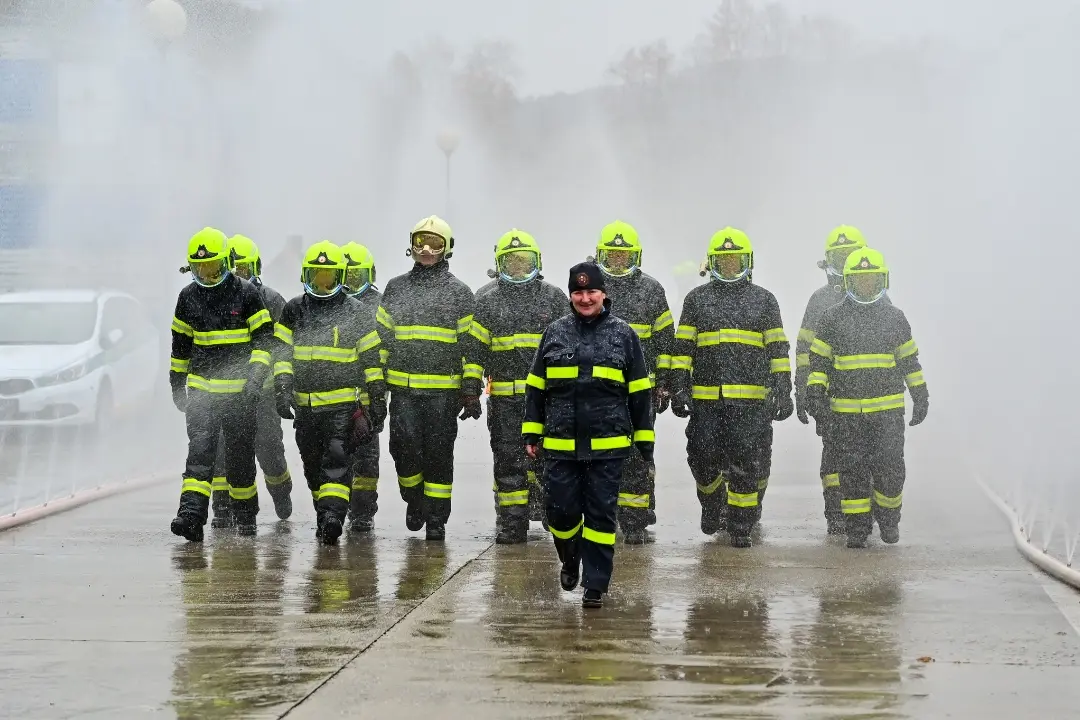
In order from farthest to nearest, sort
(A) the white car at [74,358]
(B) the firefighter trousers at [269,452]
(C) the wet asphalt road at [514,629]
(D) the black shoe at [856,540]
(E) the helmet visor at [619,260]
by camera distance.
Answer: (A) the white car at [74,358] → (B) the firefighter trousers at [269,452] → (E) the helmet visor at [619,260] → (D) the black shoe at [856,540] → (C) the wet asphalt road at [514,629]

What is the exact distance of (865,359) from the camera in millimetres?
9508

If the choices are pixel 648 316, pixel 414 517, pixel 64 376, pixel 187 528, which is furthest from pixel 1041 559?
pixel 64 376

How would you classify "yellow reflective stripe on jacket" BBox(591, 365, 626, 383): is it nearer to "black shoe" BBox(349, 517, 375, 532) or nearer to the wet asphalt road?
the wet asphalt road

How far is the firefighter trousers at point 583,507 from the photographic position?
289 inches

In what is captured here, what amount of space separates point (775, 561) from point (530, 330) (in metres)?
2.01

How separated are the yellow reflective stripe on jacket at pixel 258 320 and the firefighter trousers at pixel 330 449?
580 millimetres

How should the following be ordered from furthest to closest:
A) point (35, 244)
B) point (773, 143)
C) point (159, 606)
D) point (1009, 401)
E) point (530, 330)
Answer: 1. point (773, 143)
2. point (35, 244)
3. point (1009, 401)
4. point (530, 330)
5. point (159, 606)

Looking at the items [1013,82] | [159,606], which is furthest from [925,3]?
[159,606]

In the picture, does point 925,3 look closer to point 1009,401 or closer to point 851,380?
point 1009,401

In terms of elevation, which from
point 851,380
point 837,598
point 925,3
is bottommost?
point 837,598

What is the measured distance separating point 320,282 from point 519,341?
1.23 m

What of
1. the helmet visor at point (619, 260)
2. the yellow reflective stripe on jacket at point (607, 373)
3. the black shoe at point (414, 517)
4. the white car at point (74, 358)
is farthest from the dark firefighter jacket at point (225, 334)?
the white car at point (74, 358)

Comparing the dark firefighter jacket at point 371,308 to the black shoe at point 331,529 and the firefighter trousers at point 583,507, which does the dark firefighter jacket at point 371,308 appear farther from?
the firefighter trousers at point 583,507

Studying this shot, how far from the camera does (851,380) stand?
9.53m
